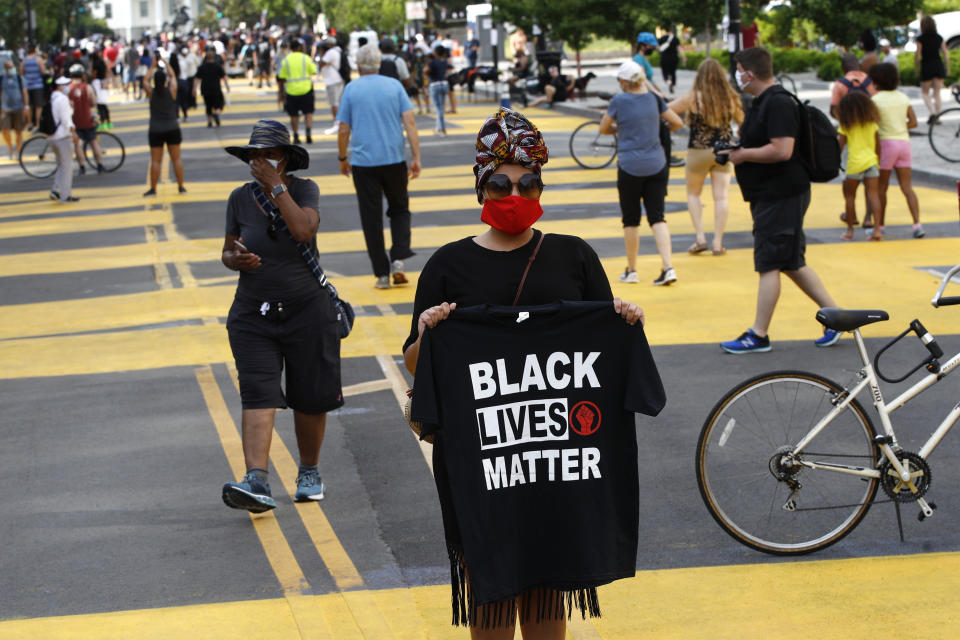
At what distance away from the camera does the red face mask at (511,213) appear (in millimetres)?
3625

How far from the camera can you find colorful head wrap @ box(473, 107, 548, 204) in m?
3.65

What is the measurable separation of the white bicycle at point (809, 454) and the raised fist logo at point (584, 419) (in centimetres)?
169

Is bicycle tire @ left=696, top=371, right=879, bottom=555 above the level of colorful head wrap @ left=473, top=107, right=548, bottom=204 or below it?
below

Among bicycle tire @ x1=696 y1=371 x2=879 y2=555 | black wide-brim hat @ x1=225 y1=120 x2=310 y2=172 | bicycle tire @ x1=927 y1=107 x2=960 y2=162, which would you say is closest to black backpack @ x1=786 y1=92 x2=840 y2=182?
bicycle tire @ x1=696 y1=371 x2=879 y2=555

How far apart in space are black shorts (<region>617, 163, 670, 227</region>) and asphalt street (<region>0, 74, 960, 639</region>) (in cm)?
68

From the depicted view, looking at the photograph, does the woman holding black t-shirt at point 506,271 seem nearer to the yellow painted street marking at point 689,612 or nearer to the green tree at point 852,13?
the yellow painted street marking at point 689,612

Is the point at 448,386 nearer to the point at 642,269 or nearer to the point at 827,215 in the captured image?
the point at 642,269

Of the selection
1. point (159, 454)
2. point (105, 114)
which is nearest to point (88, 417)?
point (159, 454)

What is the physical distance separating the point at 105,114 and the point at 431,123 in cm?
Answer: 897

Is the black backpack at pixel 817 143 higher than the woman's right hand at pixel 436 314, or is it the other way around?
the black backpack at pixel 817 143

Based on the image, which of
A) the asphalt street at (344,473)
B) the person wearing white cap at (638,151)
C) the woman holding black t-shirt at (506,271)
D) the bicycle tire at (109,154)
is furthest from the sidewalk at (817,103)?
the bicycle tire at (109,154)

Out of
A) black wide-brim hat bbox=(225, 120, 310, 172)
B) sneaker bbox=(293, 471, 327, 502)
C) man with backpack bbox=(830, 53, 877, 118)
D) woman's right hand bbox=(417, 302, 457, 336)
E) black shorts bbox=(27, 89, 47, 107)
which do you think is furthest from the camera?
black shorts bbox=(27, 89, 47, 107)

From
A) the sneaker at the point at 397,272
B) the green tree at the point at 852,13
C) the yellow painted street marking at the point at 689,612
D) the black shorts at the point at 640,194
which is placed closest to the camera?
A: the yellow painted street marking at the point at 689,612

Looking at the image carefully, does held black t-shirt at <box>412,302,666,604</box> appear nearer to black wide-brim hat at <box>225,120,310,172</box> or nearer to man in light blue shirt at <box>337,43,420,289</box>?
black wide-brim hat at <box>225,120,310,172</box>
